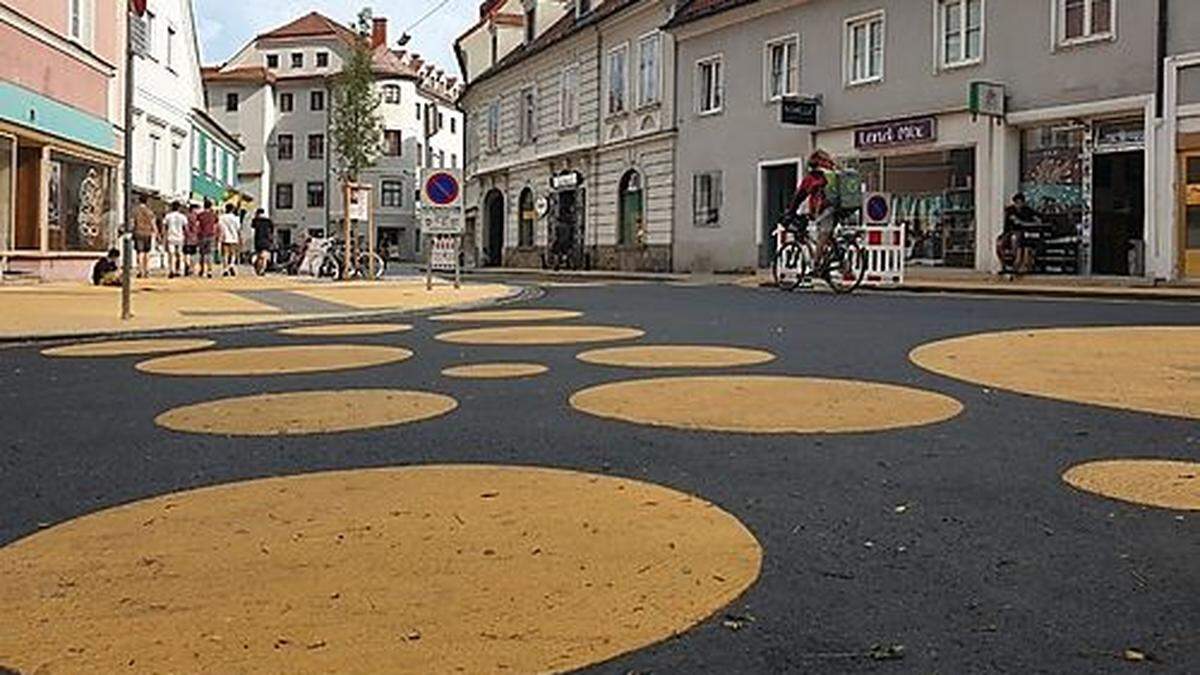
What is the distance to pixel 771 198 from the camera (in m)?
30.5

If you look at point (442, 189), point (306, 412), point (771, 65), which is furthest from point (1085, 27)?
point (306, 412)

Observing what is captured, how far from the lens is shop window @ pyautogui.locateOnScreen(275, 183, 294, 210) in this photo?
83938 millimetres

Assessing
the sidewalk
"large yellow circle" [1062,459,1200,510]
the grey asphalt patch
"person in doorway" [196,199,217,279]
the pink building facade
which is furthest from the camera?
"person in doorway" [196,199,217,279]

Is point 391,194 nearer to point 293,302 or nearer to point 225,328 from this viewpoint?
point 293,302

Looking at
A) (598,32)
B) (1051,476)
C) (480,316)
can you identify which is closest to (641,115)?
(598,32)

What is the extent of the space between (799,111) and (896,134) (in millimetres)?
2938

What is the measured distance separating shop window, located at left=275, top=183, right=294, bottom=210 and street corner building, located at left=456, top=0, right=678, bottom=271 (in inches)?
1309

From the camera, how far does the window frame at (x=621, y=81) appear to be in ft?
123

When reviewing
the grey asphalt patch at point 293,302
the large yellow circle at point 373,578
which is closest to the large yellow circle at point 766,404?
the large yellow circle at point 373,578

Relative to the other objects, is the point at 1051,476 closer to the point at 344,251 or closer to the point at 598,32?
the point at 344,251

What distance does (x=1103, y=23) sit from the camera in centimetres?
2166

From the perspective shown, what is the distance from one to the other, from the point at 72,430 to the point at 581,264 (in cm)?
3489

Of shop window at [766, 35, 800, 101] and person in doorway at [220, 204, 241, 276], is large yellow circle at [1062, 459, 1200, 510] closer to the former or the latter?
shop window at [766, 35, 800, 101]

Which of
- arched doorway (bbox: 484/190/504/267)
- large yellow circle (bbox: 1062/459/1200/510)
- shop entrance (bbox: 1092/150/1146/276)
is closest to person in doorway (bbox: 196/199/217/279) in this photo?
shop entrance (bbox: 1092/150/1146/276)
